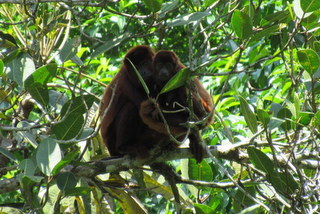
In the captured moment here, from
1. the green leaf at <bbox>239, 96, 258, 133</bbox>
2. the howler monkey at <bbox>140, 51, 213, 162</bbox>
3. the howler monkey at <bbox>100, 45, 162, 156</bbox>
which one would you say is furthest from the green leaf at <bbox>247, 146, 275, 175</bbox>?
the howler monkey at <bbox>100, 45, 162, 156</bbox>

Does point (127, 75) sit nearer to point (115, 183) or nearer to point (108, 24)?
point (115, 183)

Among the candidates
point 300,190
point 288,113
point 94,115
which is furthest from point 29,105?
point 300,190

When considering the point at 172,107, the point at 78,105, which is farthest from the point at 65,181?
the point at 172,107

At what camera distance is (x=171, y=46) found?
11680 mm

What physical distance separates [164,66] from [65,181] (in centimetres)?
156

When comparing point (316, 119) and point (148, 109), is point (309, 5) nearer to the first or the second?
point (316, 119)

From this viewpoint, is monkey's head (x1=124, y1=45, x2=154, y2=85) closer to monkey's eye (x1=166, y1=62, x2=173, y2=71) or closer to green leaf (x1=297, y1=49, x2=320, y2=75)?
monkey's eye (x1=166, y1=62, x2=173, y2=71)

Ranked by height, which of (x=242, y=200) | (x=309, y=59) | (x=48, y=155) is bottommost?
(x=242, y=200)

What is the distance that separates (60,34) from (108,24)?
15.6 ft

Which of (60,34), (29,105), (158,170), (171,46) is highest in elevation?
(60,34)

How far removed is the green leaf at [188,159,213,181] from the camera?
12.2 feet

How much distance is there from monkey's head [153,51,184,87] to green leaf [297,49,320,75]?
1.33 metres

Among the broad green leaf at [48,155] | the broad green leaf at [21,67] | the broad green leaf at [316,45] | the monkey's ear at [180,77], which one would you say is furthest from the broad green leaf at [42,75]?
the broad green leaf at [316,45]

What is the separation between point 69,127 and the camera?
313 centimetres
